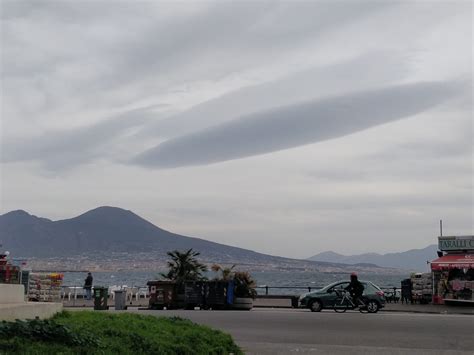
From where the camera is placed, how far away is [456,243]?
34.2 metres

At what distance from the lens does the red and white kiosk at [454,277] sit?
32.2 meters

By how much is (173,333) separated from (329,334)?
7.07 metres

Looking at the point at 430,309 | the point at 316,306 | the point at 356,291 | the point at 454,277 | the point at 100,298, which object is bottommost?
the point at 430,309

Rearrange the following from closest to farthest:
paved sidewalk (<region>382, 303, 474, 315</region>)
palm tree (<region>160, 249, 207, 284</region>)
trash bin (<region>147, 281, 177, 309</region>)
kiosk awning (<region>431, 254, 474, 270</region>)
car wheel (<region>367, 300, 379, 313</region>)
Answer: car wheel (<region>367, 300, 379, 313</region>)
paved sidewalk (<region>382, 303, 474, 315</region>)
kiosk awning (<region>431, 254, 474, 270</region>)
trash bin (<region>147, 281, 177, 309</region>)
palm tree (<region>160, 249, 207, 284</region>)

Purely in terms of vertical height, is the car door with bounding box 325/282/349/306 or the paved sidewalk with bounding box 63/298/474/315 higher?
the car door with bounding box 325/282/349/306

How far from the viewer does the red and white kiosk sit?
106ft

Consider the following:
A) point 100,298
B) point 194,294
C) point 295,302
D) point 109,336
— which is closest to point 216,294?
point 194,294

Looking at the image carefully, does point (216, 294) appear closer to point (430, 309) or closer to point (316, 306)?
point (316, 306)

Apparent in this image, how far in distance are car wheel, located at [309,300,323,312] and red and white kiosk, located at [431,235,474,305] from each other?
714 cm

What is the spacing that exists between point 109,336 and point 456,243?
26.7m

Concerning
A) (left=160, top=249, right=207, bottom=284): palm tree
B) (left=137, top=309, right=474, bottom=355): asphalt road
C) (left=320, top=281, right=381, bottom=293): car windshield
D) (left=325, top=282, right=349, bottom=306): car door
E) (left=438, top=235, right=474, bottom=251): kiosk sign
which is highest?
(left=438, top=235, right=474, bottom=251): kiosk sign

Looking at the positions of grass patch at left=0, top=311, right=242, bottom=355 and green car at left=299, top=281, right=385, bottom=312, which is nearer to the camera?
grass patch at left=0, top=311, right=242, bottom=355

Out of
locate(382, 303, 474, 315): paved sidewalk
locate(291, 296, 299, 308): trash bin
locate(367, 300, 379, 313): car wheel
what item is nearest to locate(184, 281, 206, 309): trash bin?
locate(291, 296, 299, 308): trash bin

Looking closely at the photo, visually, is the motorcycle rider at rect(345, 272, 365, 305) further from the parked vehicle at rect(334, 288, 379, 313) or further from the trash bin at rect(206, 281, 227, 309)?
the trash bin at rect(206, 281, 227, 309)
